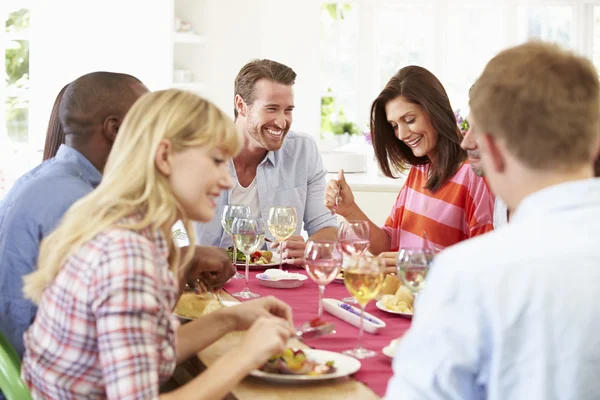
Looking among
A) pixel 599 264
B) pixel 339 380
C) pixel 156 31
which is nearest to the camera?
pixel 599 264

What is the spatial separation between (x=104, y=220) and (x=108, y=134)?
77cm

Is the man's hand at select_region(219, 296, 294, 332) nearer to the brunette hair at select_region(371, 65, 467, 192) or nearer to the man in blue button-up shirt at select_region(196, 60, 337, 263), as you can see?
the brunette hair at select_region(371, 65, 467, 192)

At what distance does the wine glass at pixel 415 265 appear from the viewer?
186cm

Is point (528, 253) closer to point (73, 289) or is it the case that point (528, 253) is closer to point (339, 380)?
point (339, 380)

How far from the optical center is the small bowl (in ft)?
8.23

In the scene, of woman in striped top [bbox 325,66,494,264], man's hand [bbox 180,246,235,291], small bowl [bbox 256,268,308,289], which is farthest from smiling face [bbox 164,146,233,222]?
woman in striped top [bbox 325,66,494,264]

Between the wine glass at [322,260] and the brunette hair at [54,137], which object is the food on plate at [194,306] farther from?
the brunette hair at [54,137]

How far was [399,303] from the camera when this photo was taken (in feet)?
7.00

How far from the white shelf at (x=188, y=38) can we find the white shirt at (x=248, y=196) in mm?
3261

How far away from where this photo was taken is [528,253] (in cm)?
106

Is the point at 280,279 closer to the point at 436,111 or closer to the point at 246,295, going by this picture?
the point at 246,295

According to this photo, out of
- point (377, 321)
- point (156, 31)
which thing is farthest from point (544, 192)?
point (156, 31)

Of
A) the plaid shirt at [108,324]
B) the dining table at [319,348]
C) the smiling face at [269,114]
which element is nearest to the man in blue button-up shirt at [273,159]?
the smiling face at [269,114]

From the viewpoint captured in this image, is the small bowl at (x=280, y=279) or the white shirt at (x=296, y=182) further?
the white shirt at (x=296, y=182)
